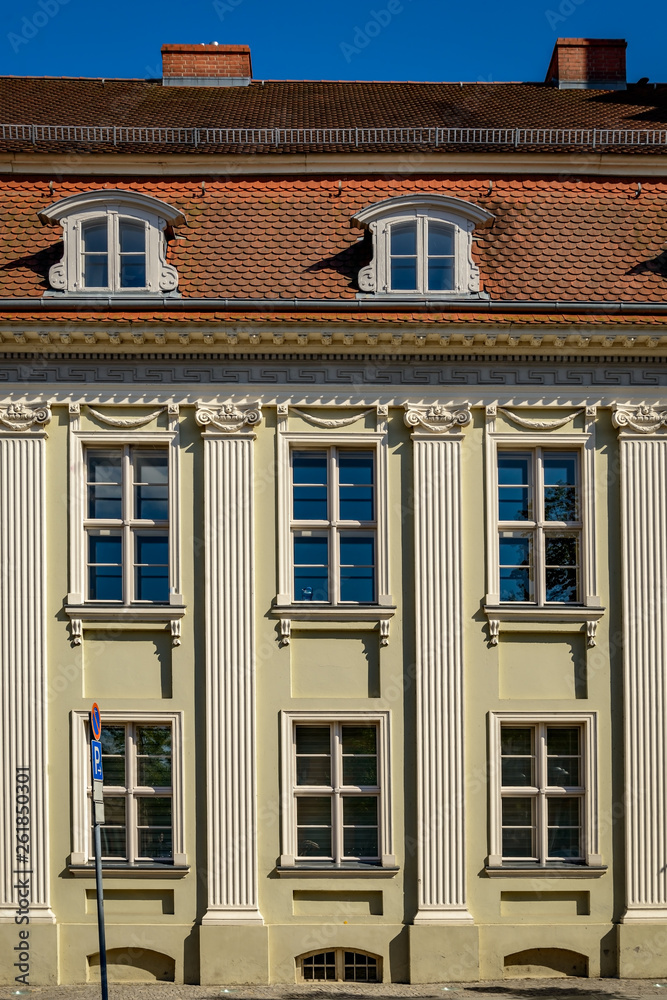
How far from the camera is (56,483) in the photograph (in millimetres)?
15555

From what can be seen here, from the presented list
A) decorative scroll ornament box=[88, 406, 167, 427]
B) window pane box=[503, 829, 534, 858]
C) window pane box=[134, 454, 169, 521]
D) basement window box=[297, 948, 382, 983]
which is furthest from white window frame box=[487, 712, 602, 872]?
decorative scroll ornament box=[88, 406, 167, 427]

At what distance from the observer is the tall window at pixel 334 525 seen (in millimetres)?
15609

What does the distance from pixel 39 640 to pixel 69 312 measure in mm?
4478

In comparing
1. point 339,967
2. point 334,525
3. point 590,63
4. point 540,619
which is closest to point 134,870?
point 339,967

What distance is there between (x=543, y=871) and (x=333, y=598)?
4.56 m

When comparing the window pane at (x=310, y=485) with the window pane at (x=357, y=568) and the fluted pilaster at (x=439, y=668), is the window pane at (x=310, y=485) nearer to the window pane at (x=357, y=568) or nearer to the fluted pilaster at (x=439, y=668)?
the window pane at (x=357, y=568)

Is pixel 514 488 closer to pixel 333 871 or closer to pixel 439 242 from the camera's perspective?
pixel 439 242

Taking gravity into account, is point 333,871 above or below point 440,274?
below

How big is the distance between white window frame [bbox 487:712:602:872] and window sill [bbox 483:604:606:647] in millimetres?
1036

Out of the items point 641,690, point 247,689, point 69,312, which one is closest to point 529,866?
point 641,690

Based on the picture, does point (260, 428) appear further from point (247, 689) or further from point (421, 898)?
point (421, 898)

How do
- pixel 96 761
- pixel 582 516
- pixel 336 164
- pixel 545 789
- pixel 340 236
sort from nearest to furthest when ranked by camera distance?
pixel 96 761 → pixel 545 789 → pixel 582 516 → pixel 340 236 → pixel 336 164

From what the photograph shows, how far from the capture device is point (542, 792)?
1528cm

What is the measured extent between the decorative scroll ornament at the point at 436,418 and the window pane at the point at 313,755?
4328 millimetres
